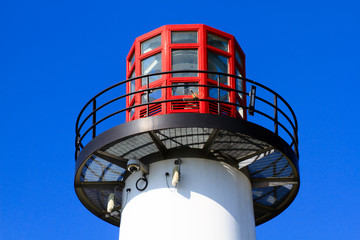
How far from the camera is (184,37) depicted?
19875 mm

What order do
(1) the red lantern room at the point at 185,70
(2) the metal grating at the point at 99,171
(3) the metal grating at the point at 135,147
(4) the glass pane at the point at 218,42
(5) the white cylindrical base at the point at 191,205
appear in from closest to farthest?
(5) the white cylindrical base at the point at 191,205
(3) the metal grating at the point at 135,147
(1) the red lantern room at the point at 185,70
(2) the metal grating at the point at 99,171
(4) the glass pane at the point at 218,42

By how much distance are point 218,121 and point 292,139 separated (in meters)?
2.75

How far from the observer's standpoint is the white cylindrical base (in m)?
17.6

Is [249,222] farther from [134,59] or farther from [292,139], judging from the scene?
[134,59]

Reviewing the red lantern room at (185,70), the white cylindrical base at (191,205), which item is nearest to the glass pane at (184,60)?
the red lantern room at (185,70)

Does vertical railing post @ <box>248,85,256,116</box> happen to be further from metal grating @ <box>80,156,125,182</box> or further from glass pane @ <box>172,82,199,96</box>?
metal grating @ <box>80,156,125,182</box>

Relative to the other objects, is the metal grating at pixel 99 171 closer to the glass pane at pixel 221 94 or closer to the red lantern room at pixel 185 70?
the red lantern room at pixel 185 70

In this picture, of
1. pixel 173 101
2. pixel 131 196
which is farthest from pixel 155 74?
pixel 131 196

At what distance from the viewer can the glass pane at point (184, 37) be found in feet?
65.0

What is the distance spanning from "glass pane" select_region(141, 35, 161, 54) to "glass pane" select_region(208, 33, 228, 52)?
135cm

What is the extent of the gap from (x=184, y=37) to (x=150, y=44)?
39.0 inches

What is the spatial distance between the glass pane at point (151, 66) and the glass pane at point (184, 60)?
0.45m

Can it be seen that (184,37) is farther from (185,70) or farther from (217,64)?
(185,70)

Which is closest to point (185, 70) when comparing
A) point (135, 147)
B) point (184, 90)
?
point (184, 90)
